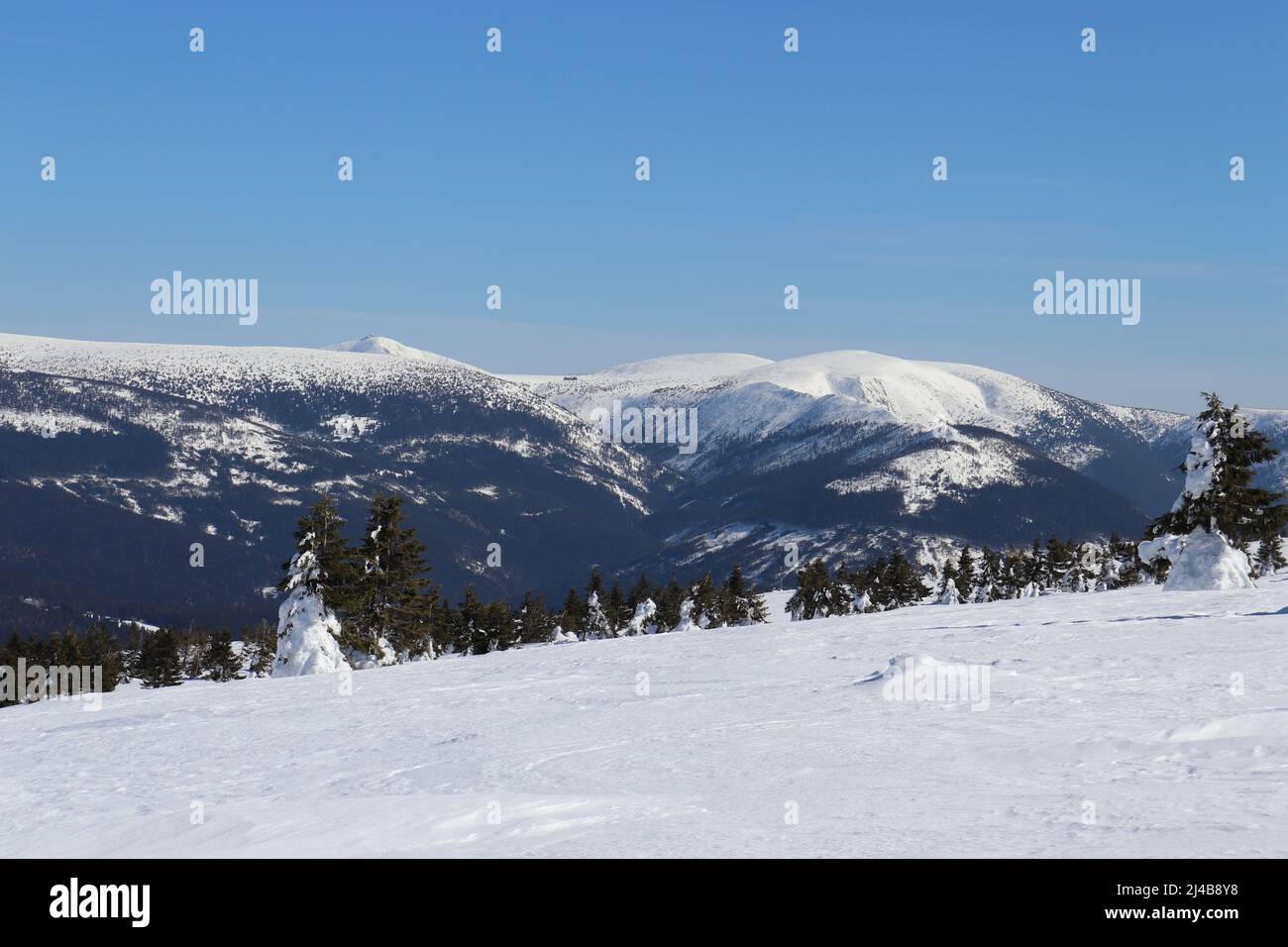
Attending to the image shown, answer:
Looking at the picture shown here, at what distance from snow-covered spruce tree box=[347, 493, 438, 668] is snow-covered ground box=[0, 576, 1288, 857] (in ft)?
68.4

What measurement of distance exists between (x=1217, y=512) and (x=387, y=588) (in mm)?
32655

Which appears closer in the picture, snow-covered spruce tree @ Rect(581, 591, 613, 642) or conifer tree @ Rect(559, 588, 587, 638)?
conifer tree @ Rect(559, 588, 587, 638)

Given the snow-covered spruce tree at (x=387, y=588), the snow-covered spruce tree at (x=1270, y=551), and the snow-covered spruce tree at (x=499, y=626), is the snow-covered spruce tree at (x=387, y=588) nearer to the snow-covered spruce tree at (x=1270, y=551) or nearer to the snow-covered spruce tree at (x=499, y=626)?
the snow-covered spruce tree at (x=1270, y=551)

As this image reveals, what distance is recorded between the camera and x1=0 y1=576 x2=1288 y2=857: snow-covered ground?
10.2 metres

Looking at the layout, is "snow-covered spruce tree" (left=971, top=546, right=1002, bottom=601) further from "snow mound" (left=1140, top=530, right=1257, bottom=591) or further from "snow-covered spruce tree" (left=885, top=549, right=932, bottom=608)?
"snow mound" (left=1140, top=530, right=1257, bottom=591)

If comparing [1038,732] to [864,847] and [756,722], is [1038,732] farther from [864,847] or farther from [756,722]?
[864,847]

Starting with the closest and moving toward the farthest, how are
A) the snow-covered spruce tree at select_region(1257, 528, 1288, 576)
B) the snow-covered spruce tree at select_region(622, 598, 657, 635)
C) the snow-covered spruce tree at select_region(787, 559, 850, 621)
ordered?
the snow-covered spruce tree at select_region(1257, 528, 1288, 576) < the snow-covered spruce tree at select_region(622, 598, 657, 635) < the snow-covered spruce tree at select_region(787, 559, 850, 621)

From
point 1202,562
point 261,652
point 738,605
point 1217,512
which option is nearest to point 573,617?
point 738,605

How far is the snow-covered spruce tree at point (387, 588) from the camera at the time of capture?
45500mm

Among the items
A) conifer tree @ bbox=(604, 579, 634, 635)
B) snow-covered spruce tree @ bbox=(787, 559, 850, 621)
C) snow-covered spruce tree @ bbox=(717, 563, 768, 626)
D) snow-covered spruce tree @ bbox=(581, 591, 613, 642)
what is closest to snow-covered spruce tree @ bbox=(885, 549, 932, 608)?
snow-covered spruce tree @ bbox=(787, 559, 850, 621)
